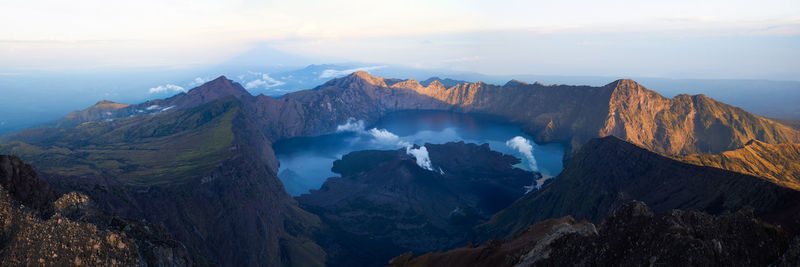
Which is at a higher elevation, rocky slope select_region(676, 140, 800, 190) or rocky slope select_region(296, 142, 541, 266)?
rocky slope select_region(676, 140, 800, 190)

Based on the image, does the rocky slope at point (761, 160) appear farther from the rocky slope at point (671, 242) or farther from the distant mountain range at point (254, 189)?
the rocky slope at point (671, 242)

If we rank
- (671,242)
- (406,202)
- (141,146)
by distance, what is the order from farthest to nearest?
(141,146) < (406,202) < (671,242)

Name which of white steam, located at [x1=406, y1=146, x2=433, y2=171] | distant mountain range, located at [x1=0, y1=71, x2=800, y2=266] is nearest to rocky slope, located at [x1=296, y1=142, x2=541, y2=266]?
white steam, located at [x1=406, y1=146, x2=433, y2=171]

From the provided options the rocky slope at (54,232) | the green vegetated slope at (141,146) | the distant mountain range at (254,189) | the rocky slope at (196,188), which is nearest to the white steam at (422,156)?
the distant mountain range at (254,189)

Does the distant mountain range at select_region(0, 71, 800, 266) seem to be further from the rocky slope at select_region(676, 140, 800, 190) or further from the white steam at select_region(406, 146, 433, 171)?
the white steam at select_region(406, 146, 433, 171)

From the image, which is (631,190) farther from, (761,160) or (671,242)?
(671,242)

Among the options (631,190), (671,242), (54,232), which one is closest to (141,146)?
(54,232)
